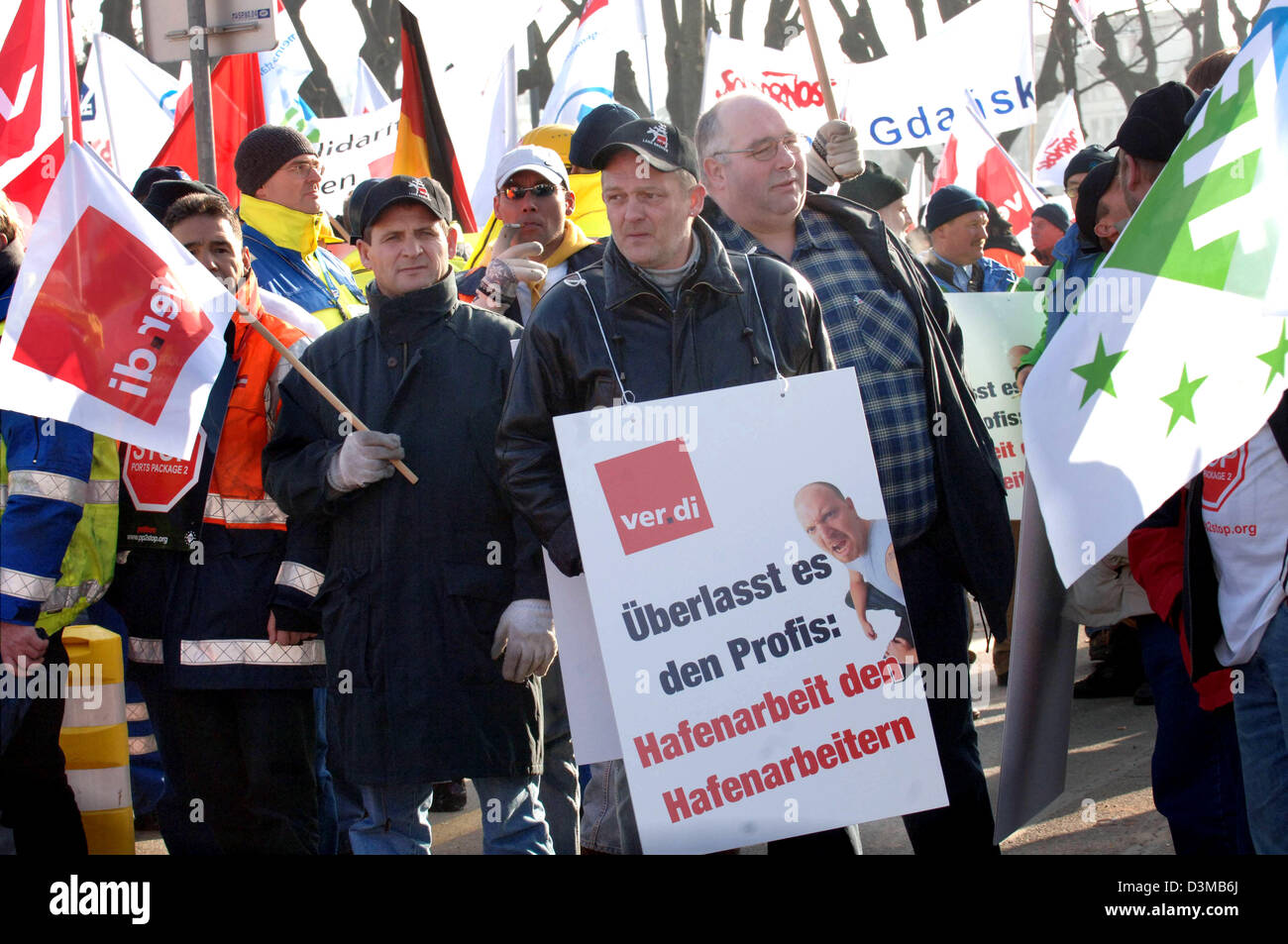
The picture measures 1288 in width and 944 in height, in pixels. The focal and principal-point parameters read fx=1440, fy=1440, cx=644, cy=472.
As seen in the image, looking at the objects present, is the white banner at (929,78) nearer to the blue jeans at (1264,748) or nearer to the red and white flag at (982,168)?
the red and white flag at (982,168)

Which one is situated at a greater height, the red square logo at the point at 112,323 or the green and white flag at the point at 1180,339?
the red square logo at the point at 112,323

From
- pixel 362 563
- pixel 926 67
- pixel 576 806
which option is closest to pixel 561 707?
pixel 576 806

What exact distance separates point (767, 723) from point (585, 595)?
56cm

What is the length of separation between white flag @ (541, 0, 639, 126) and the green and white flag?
21.1 feet

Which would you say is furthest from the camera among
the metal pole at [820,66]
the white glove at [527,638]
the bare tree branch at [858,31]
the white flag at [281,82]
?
the bare tree branch at [858,31]

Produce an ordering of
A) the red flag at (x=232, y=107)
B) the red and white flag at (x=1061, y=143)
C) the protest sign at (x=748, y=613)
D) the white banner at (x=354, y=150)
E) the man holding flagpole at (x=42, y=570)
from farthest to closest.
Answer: the red and white flag at (x=1061, y=143)
the white banner at (x=354, y=150)
the red flag at (x=232, y=107)
the man holding flagpole at (x=42, y=570)
the protest sign at (x=748, y=613)

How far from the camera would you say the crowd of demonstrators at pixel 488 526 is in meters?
3.14

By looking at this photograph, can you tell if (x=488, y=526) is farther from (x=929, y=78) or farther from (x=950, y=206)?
(x=929, y=78)

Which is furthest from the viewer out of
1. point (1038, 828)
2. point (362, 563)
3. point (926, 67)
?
A: point (926, 67)

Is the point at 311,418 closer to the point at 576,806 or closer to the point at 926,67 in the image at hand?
the point at 576,806

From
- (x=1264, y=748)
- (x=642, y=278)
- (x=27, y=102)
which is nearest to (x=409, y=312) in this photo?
(x=642, y=278)

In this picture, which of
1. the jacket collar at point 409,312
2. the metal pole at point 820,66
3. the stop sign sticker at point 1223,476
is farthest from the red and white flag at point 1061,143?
the stop sign sticker at point 1223,476

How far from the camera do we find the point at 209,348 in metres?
3.50

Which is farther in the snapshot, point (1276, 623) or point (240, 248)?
point (240, 248)
